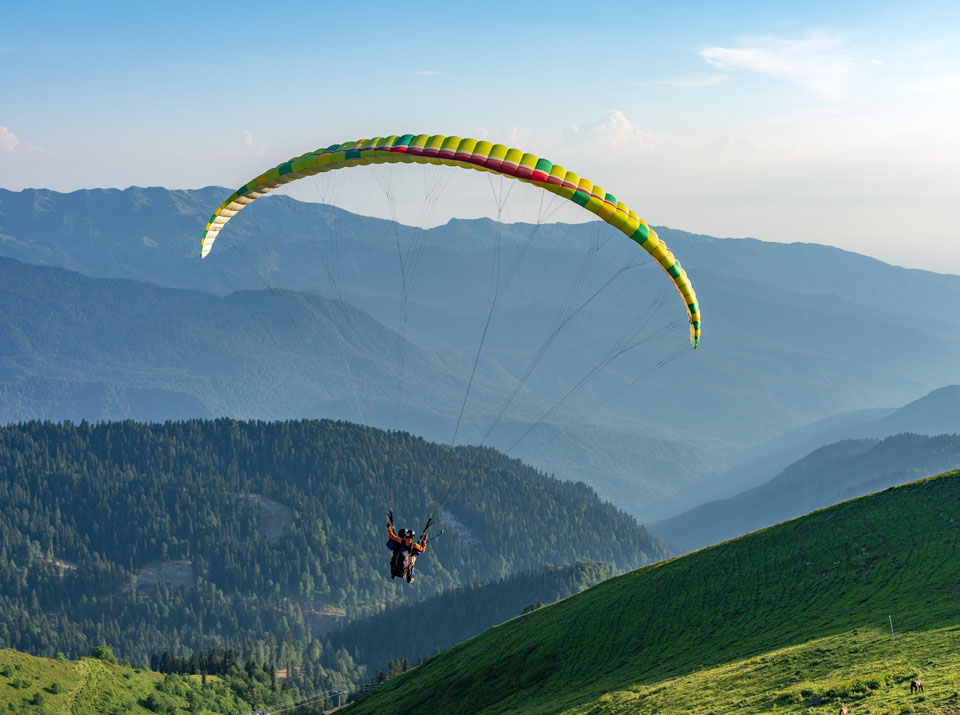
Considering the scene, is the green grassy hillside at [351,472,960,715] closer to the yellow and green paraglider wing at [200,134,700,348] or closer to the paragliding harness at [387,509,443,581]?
the paragliding harness at [387,509,443,581]

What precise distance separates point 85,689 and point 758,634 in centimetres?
7986

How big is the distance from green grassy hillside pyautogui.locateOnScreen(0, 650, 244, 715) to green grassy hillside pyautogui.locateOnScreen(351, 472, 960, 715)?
32158 millimetres

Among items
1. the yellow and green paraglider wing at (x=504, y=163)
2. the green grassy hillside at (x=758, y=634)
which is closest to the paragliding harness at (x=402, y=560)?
the green grassy hillside at (x=758, y=634)

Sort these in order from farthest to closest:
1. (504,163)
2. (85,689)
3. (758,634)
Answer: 1. (85,689)
2. (758,634)
3. (504,163)

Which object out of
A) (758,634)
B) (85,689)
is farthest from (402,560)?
(85,689)

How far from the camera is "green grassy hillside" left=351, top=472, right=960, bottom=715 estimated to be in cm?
3947

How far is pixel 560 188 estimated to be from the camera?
41.2 m

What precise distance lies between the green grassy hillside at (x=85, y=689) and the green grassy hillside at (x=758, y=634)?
32.2 meters

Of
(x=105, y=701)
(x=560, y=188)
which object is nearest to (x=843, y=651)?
(x=560, y=188)

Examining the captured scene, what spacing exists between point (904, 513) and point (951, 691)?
163ft

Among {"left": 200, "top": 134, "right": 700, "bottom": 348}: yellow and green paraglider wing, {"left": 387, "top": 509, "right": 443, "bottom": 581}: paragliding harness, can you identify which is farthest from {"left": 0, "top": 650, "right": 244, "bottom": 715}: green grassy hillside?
{"left": 200, "top": 134, "right": 700, "bottom": 348}: yellow and green paraglider wing

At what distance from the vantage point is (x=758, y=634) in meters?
59.2

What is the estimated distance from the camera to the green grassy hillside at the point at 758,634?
129ft

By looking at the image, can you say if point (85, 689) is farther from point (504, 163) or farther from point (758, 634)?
point (504, 163)
